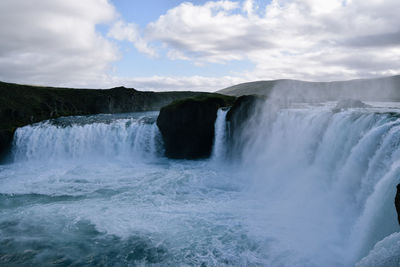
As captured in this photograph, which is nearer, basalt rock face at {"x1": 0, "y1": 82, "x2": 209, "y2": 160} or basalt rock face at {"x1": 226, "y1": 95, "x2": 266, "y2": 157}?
basalt rock face at {"x1": 226, "y1": 95, "x2": 266, "y2": 157}

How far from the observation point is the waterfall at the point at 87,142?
26.8 m

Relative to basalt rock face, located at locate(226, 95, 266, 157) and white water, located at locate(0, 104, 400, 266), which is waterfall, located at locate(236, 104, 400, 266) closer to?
white water, located at locate(0, 104, 400, 266)

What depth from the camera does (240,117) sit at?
23.2 metres

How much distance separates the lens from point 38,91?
161ft

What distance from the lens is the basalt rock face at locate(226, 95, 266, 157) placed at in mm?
22484

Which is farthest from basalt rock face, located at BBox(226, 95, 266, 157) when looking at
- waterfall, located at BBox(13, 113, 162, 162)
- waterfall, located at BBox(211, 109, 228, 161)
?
waterfall, located at BBox(13, 113, 162, 162)

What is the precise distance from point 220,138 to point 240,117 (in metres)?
2.47

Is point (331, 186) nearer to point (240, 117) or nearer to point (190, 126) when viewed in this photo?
point (240, 117)

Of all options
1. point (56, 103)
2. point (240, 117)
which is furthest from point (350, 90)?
point (56, 103)

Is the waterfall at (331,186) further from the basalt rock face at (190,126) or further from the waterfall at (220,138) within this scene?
the basalt rock face at (190,126)

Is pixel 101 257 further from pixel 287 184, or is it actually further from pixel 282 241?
pixel 287 184

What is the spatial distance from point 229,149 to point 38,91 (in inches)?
1498

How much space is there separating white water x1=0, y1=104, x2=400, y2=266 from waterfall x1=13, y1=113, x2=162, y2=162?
15.1 ft

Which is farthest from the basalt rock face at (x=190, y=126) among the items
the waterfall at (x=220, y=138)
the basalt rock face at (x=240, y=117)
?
the basalt rock face at (x=240, y=117)
